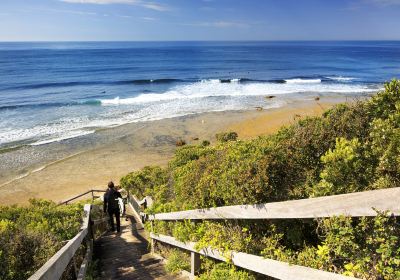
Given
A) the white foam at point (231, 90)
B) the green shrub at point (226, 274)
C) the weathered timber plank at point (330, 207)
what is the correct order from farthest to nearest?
1. the white foam at point (231, 90)
2. the green shrub at point (226, 274)
3. the weathered timber plank at point (330, 207)

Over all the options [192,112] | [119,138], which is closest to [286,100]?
[192,112]

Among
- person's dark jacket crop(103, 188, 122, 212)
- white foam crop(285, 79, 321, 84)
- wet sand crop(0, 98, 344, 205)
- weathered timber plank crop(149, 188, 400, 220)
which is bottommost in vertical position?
wet sand crop(0, 98, 344, 205)

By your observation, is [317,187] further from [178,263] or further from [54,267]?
[178,263]

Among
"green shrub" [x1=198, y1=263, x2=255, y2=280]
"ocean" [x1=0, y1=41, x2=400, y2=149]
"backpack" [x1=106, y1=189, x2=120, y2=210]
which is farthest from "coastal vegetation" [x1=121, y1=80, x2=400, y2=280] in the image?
"ocean" [x1=0, y1=41, x2=400, y2=149]

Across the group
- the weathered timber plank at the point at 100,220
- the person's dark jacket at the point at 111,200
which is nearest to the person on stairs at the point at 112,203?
the person's dark jacket at the point at 111,200

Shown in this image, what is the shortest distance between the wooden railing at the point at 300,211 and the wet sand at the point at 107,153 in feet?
45.2

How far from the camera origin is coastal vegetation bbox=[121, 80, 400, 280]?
8.64 ft

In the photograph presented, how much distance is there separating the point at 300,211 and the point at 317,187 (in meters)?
0.61

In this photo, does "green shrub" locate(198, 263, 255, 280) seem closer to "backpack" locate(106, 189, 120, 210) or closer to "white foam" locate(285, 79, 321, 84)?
"backpack" locate(106, 189, 120, 210)

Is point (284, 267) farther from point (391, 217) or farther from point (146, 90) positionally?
point (146, 90)

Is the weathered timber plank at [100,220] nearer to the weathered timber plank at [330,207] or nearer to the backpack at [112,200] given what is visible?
the backpack at [112,200]

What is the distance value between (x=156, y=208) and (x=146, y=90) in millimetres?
44854

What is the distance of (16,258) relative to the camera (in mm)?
4117

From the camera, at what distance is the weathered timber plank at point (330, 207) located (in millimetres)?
2230
